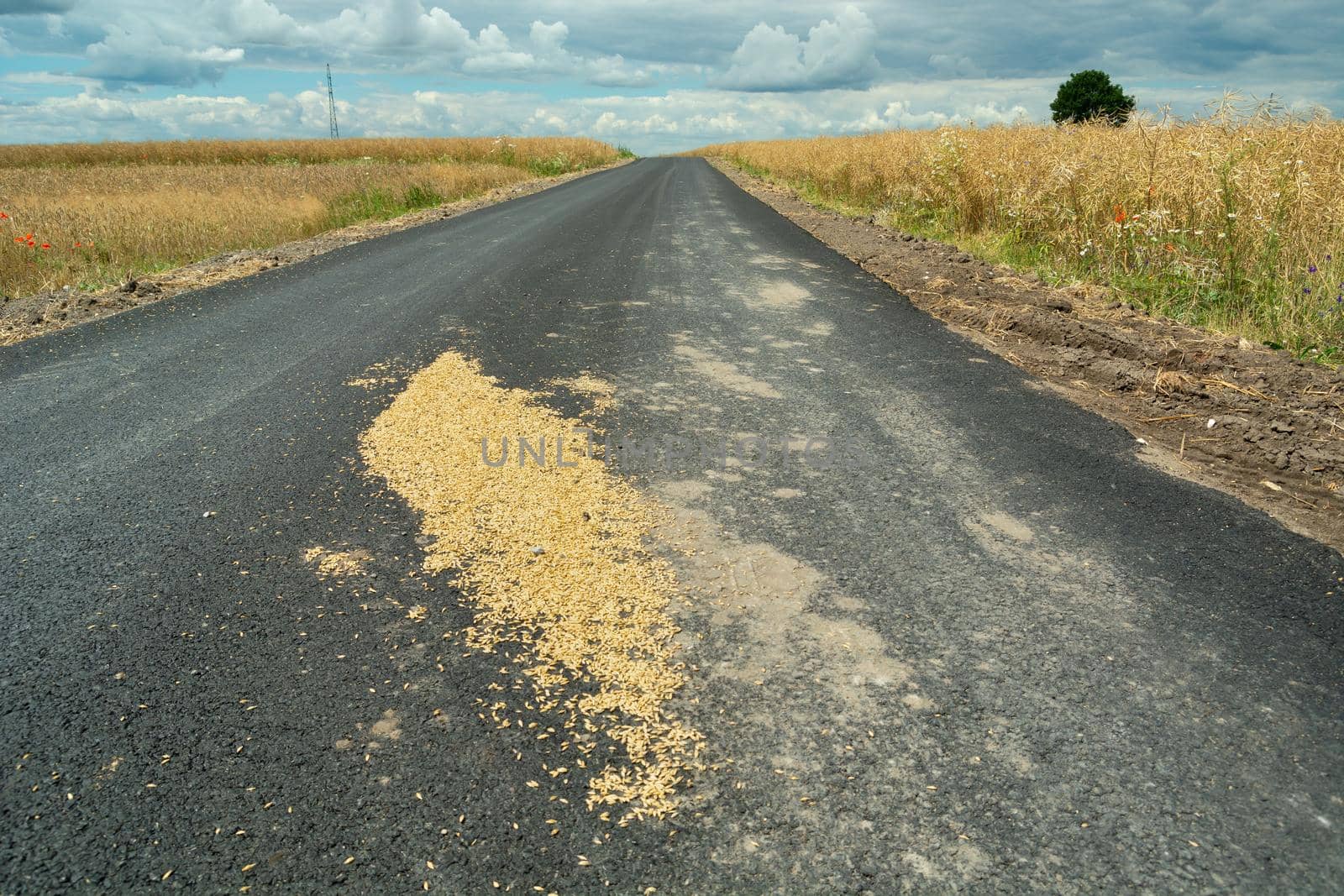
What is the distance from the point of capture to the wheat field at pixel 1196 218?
20.7 feet

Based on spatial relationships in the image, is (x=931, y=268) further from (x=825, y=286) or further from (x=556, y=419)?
(x=556, y=419)

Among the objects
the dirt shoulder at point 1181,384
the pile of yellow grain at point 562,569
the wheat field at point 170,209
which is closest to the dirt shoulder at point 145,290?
the wheat field at point 170,209

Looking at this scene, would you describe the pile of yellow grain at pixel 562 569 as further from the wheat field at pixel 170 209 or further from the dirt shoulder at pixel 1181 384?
the wheat field at pixel 170 209

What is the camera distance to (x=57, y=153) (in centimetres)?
3681

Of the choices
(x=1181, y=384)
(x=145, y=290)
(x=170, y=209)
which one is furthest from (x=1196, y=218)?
(x=170, y=209)

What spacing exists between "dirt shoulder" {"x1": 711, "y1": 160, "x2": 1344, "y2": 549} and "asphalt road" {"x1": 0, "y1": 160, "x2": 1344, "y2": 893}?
32 centimetres

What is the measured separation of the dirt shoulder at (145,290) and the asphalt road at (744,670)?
2.50m

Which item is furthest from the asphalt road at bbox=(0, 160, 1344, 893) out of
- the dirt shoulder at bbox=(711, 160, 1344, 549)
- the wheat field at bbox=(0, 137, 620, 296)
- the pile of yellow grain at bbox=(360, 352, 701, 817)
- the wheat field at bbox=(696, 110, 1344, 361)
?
the wheat field at bbox=(0, 137, 620, 296)

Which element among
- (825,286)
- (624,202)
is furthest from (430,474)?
(624,202)

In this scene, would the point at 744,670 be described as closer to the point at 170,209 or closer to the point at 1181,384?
the point at 1181,384

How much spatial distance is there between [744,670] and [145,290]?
27.9ft

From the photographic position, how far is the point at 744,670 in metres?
2.38

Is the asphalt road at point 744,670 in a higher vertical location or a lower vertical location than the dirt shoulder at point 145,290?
lower

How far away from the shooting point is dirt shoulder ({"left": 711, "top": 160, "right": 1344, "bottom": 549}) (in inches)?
148
